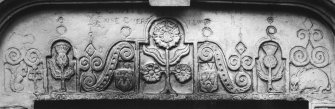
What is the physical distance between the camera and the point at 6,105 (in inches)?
165

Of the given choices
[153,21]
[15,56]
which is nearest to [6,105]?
[15,56]

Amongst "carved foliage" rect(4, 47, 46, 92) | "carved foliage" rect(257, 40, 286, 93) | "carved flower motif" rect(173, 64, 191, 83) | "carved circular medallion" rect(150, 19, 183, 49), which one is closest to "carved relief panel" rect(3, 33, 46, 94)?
"carved foliage" rect(4, 47, 46, 92)

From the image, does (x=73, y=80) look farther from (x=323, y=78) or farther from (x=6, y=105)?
(x=323, y=78)

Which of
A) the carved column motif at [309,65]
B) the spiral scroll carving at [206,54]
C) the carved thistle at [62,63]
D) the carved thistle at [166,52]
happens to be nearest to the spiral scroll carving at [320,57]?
the carved column motif at [309,65]

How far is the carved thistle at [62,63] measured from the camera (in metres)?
4.23

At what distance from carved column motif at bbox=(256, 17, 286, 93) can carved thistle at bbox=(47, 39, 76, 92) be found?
1.34 m

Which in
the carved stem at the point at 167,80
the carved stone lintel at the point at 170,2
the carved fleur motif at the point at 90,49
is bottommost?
the carved stem at the point at 167,80

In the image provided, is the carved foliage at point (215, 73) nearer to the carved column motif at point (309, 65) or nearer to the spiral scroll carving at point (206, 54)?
the spiral scroll carving at point (206, 54)

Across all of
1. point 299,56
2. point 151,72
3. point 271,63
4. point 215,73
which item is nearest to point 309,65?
point 299,56

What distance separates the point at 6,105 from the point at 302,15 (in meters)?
2.22

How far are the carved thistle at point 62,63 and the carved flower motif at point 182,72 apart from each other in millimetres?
734

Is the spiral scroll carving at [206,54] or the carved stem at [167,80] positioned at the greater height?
the spiral scroll carving at [206,54]

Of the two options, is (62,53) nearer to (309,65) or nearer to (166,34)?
(166,34)

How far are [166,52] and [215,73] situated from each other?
38cm
